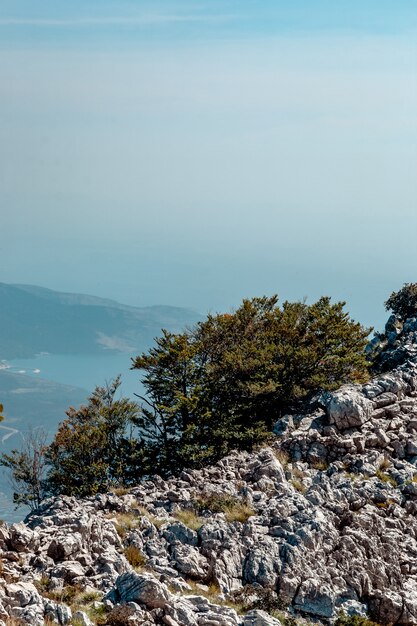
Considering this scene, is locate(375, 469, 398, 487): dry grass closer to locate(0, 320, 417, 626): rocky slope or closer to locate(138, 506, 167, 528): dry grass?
locate(0, 320, 417, 626): rocky slope

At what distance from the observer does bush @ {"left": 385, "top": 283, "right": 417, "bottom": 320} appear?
5669 cm

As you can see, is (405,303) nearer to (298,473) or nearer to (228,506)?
(298,473)

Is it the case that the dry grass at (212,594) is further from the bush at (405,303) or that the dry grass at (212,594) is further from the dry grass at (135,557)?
the bush at (405,303)

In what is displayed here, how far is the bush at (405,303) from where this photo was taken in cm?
5669

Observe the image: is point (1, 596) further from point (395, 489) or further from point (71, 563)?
point (395, 489)

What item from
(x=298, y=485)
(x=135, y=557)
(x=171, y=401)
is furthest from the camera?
(x=171, y=401)

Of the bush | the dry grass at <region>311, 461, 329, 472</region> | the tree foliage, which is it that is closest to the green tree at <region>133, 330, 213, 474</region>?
the tree foliage

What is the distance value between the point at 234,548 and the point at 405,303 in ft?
134

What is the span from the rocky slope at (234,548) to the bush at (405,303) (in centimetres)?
2984


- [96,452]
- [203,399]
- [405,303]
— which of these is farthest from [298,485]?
[405,303]

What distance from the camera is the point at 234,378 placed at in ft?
121

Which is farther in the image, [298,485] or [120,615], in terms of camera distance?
[298,485]

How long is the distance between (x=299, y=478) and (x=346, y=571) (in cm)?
606

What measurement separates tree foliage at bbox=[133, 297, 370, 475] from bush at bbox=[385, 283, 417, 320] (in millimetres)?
17156
